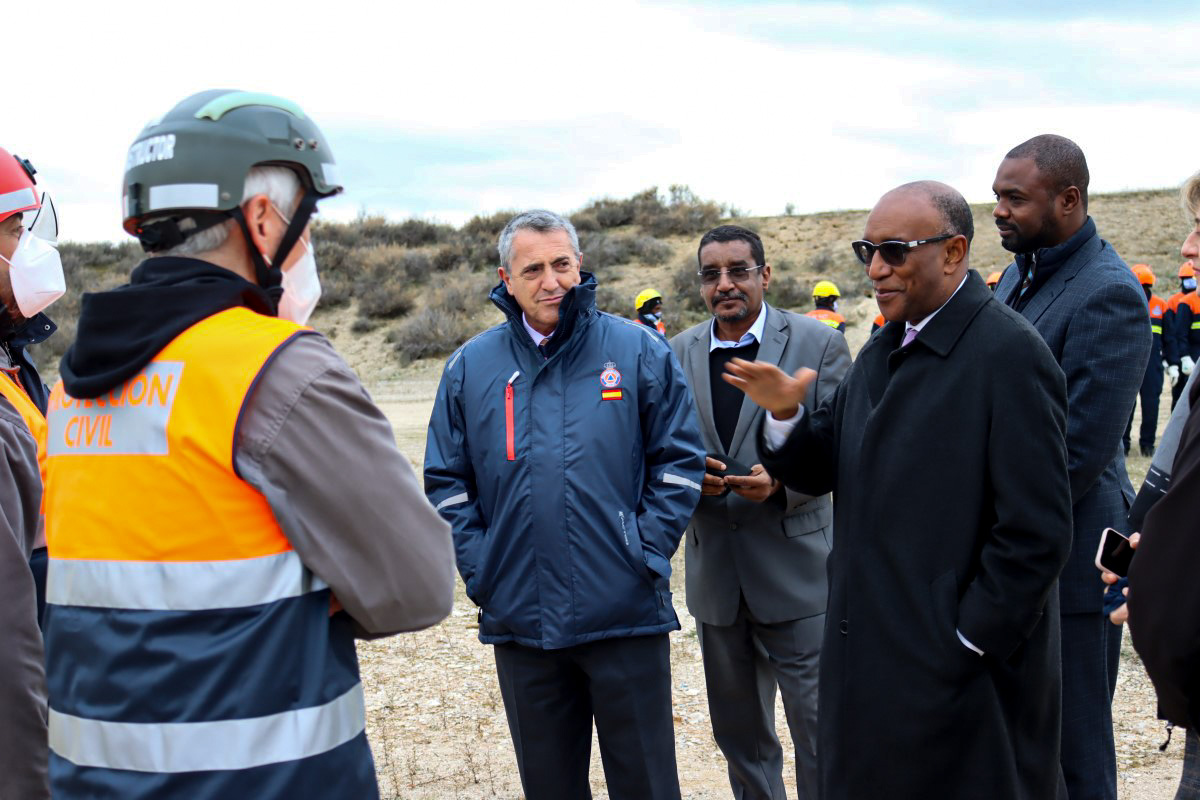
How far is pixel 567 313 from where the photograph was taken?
397cm

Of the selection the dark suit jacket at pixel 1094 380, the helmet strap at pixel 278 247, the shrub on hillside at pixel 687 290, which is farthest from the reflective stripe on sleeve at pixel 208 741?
the shrub on hillside at pixel 687 290

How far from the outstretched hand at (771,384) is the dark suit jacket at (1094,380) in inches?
37.0

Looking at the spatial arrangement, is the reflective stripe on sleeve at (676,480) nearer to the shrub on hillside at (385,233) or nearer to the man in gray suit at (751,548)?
the man in gray suit at (751,548)

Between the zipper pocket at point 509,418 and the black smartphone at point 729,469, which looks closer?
the zipper pocket at point 509,418

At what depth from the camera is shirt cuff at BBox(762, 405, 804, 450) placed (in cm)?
354

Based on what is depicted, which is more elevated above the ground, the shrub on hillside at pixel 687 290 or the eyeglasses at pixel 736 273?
the eyeglasses at pixel 736 273

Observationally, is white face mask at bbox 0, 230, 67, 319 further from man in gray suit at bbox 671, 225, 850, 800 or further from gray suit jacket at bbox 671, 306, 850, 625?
gray suit jacket at bbox 671, 306, 850, 625

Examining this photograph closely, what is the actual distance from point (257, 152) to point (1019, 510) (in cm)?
216

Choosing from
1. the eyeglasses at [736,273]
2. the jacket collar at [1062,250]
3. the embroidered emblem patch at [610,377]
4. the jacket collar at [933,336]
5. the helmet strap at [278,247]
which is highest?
the helmet strap at [278,247]

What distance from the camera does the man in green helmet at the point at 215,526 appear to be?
2.03 m

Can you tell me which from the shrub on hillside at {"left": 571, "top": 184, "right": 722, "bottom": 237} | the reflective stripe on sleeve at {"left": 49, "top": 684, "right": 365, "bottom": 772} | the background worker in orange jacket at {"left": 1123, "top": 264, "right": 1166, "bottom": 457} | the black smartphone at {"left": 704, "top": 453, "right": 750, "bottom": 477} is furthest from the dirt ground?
the shrub on hillside at {"left": 571, "top": 184, "right": 722, "bottom": 237}

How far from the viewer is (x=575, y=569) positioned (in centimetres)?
382

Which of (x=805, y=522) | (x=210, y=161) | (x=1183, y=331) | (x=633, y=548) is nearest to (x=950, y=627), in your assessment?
(x=633, y=548)

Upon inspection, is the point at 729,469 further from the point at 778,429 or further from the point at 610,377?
the point at 778,429
